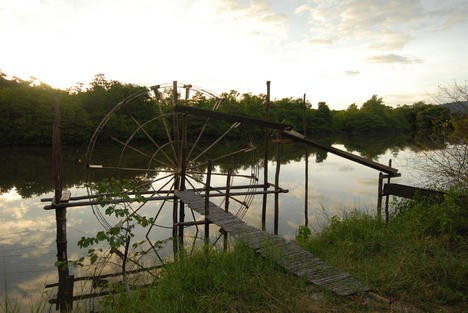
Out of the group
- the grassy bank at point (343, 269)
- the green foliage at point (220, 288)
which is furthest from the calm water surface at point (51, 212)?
the grassy bank at point (343, 269)

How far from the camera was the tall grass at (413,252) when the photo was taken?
4.02 m

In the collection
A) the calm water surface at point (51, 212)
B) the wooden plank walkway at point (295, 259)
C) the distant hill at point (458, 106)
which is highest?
the distant hill at point (458, 106)

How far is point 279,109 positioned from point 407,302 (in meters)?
62.8

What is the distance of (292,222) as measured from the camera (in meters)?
11.9

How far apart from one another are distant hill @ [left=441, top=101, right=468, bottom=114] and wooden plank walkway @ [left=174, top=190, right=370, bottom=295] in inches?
194

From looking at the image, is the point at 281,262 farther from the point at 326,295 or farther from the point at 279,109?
the point at 279,109

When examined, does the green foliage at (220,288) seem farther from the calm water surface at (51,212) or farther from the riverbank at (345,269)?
the calm water surface at (51,212)

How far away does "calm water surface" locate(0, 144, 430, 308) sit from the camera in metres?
7.92

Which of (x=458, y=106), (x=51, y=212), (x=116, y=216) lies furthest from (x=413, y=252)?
(x=51, y=212)

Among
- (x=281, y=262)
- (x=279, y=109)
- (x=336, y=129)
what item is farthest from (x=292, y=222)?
(x=336, y=129)

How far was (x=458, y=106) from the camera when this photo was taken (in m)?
7.11

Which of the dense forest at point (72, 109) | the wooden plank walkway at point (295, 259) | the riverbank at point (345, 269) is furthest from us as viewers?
the dense forest at point (72, 109)

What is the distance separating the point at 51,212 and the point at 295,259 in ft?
37.6

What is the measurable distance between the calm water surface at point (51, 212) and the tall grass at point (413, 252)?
2447mm
